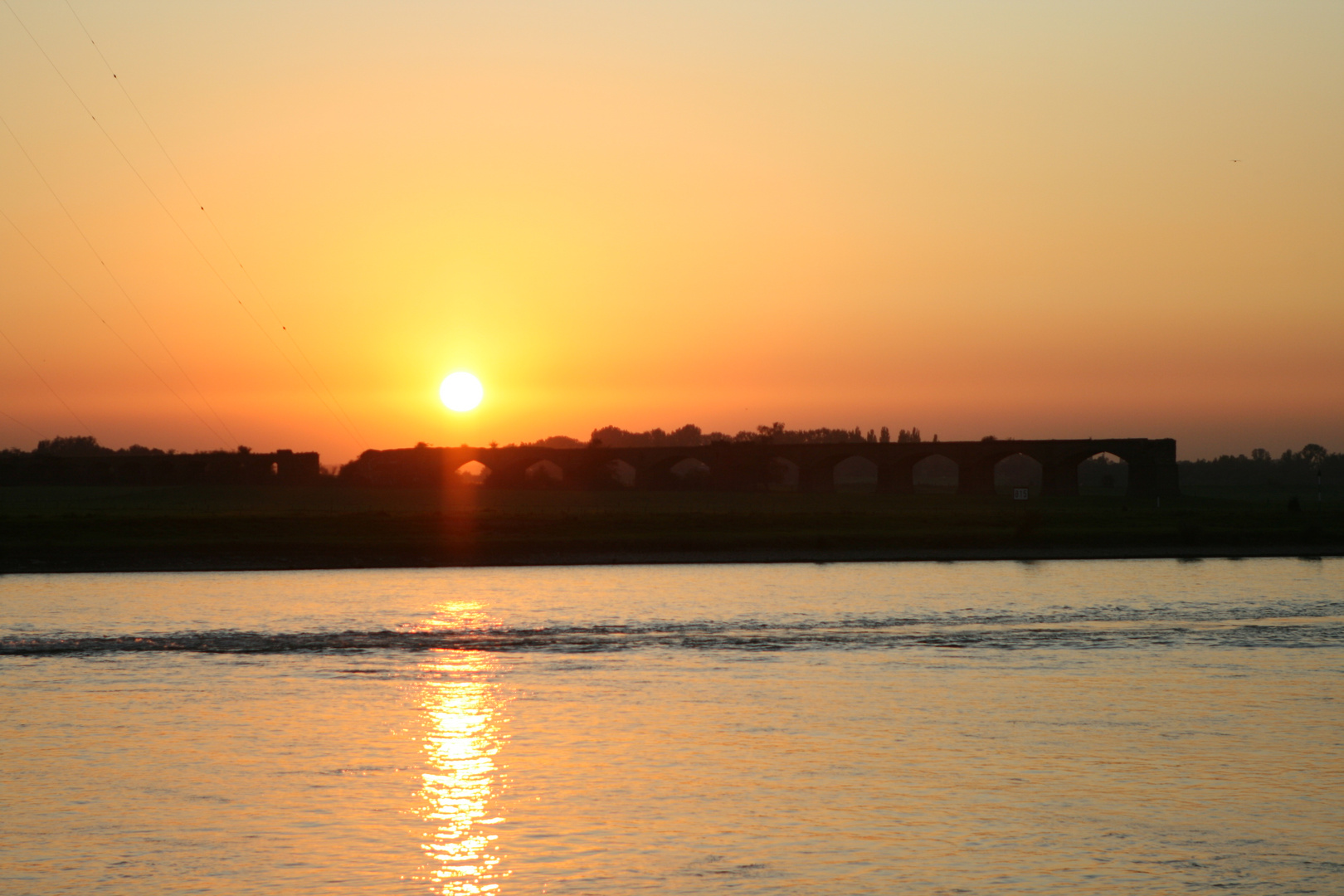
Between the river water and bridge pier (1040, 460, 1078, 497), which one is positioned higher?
bridge pier (1040, 460, 1078, 497)

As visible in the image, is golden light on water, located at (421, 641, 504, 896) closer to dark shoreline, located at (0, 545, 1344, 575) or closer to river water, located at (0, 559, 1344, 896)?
river water, located at (0, 559, 1344, 896)

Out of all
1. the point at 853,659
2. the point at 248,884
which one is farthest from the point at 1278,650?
the point at 248,884

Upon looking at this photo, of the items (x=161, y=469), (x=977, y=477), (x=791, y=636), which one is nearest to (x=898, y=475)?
(x=977, y=477)

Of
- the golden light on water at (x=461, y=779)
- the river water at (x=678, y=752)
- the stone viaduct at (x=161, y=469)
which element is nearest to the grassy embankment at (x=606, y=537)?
the river water at (x=678, y=752)

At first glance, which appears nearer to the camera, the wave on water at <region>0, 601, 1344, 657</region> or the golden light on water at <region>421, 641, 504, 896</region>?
the golden light on water at <region>421, 641, 504, 896</region>

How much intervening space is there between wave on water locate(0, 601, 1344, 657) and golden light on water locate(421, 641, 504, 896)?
3.77 metres

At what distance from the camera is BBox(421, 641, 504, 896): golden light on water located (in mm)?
9742

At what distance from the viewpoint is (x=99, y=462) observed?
379 ft

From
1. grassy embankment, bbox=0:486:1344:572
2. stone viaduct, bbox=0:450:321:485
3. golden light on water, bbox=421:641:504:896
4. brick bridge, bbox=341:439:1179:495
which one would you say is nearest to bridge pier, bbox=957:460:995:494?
brick bridge, bbox=341:439:1179:495

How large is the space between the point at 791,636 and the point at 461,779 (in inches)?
499

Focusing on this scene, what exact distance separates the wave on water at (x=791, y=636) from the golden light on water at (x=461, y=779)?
3.77m

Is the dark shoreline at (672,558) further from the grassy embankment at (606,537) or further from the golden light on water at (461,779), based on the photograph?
the golden light on water at (461,779)

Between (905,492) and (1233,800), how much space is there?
89.9 m

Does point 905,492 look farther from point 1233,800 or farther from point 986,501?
point 1233,800
